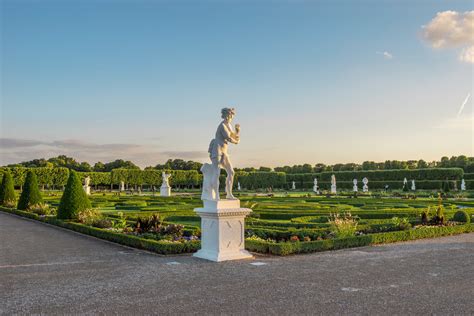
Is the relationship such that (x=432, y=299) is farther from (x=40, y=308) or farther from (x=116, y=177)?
(x=116, y=177)

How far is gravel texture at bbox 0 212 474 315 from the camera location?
5578 millimetres

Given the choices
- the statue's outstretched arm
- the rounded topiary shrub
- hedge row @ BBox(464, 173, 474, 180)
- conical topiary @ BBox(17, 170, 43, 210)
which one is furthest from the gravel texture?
hedge row @ BBox(464, 173, 474, 180)

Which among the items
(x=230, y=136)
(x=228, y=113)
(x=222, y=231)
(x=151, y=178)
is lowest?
(x=222, y=231)

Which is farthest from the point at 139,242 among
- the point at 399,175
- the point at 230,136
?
the point at 399,175

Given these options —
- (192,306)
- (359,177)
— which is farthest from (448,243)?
(359,177)

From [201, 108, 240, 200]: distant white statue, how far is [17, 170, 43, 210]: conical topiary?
Answer: 1536 centimetres

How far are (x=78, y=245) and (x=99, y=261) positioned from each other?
8.88 ft

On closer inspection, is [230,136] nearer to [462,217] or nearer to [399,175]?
[462,217]

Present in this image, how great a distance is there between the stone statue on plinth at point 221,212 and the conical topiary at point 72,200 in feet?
27.4

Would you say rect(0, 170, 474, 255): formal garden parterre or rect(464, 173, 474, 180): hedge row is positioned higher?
rect(464, 173, 474, 180): hedge row

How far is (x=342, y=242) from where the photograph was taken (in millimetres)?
10516

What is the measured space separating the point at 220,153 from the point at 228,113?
0.81m

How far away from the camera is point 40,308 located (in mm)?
5578

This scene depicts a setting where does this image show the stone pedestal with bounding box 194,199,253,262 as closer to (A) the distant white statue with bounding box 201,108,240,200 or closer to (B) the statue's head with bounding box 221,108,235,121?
(A) the distant white statue with bounding box 201,108,240,200
